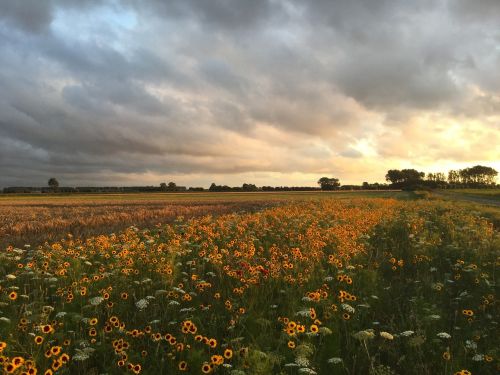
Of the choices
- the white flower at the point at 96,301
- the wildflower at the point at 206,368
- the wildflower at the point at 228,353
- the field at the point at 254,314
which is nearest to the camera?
the wildflower at the point at 206,368

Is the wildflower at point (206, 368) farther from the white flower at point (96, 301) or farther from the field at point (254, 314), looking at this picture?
the white flower at point (96, 301)

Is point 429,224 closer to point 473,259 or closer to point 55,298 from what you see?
point 473,259

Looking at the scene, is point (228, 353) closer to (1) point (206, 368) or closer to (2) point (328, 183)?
(1) point (206, 368)

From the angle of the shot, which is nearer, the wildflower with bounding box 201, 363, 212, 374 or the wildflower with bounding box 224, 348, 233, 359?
the wildflower with bounding box 201, 363, 212, 374

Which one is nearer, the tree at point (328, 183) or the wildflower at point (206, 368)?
the wildflower at point (206, 368)

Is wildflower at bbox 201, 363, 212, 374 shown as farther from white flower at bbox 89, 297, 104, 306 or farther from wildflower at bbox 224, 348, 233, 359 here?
white flower at bbox 89, 297, 104, 306

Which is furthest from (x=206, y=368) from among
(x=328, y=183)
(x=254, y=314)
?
(x=328, y=183)

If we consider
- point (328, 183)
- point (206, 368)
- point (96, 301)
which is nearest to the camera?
point (206, 368)

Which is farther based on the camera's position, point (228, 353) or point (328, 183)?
point (328, 183)

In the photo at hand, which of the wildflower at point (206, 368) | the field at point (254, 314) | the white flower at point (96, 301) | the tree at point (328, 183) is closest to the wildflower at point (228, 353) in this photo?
the field at point (254, 314)

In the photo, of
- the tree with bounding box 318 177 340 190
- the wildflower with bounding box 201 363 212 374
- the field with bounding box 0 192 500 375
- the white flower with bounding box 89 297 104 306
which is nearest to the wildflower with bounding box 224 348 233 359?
the field with bounding box 0 192 500 375

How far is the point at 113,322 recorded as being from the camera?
5613mm

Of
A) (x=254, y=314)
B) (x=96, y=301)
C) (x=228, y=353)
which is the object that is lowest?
(x=254, y=314)

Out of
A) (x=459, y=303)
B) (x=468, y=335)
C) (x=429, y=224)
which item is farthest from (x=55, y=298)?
(x=429, y=224)
